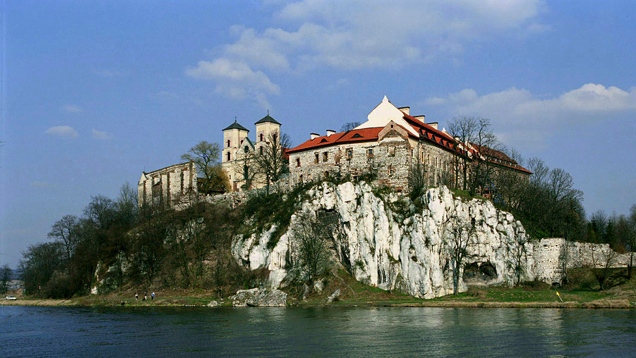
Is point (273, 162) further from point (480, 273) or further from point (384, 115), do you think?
point (480, 273)

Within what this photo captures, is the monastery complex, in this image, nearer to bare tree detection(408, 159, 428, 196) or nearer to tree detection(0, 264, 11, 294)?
bare tree detection(408, 159, 428, 196)

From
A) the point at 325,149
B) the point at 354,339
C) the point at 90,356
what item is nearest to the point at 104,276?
the point at 325,149

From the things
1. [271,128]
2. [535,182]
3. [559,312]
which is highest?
[271,128]

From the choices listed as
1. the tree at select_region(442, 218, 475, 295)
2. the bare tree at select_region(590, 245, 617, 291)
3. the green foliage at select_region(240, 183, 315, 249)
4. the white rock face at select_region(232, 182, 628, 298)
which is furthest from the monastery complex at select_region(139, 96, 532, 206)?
the bare tree at select_region(590, 245, 617, 291)

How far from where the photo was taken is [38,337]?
146 ft

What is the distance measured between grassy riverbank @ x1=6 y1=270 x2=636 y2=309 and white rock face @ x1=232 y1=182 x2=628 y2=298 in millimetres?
1722

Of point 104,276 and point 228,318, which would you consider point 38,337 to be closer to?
point 228,318

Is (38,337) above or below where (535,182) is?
below

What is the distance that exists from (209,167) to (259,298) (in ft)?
156

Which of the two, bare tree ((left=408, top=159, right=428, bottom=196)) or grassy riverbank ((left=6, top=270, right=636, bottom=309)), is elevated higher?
bare tree ((left=408, top=159, right=428, bottom=196))

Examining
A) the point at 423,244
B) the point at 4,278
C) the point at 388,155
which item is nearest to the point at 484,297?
the point at 423,244

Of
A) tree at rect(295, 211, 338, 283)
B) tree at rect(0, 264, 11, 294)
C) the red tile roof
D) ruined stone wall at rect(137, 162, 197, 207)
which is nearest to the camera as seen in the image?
tree at rect(295, 211, 338, 283)

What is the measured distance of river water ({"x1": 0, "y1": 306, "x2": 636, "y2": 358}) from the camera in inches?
Result: 1337

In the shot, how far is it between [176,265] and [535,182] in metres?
52.6
